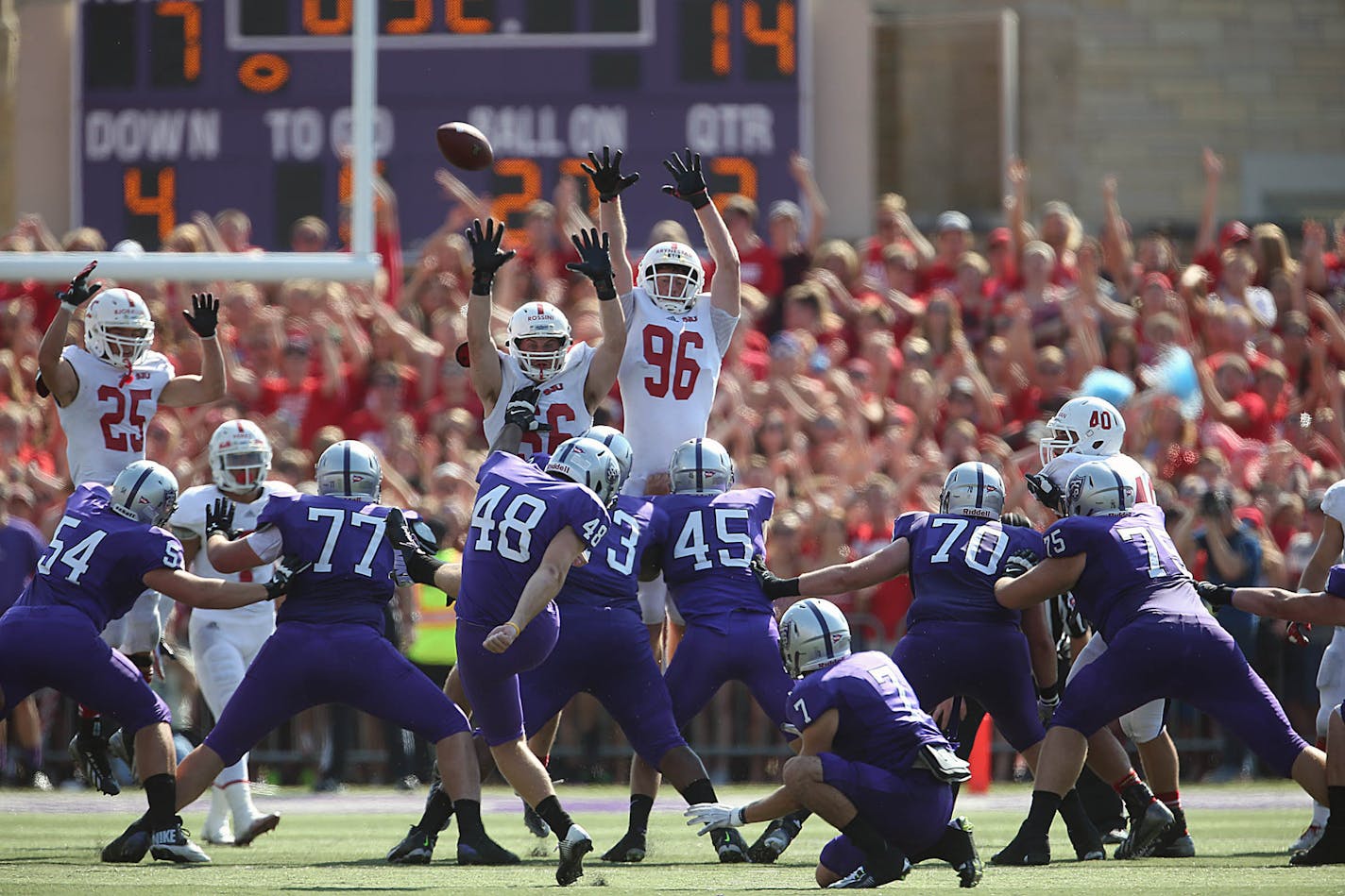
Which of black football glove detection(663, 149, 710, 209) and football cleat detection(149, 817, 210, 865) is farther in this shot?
black football glove detection(663, 149, 710, 209)

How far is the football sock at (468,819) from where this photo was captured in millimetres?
8891

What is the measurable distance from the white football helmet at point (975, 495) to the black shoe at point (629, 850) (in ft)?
6.35

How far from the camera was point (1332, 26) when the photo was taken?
22391mm

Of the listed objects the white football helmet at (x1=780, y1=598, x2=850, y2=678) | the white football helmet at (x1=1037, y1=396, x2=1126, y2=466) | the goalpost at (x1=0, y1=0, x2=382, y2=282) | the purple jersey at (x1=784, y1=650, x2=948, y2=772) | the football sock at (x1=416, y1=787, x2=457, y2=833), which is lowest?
the football sock at (x1=416, y1=787, x2=457, y2=833)

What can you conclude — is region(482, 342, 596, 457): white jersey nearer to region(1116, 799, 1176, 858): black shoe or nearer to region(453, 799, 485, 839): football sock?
region(453, 799, 485, 839): football sock

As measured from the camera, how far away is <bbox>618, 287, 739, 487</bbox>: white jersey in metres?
10.2

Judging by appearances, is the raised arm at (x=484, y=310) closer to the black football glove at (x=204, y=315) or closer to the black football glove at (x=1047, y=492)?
the black football glove at (x=204, y=315)

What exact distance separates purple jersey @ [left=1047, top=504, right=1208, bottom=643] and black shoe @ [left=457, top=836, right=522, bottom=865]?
264 cm

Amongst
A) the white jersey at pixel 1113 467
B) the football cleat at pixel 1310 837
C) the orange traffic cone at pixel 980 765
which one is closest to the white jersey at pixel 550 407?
the white jersey at pixel 1113 467

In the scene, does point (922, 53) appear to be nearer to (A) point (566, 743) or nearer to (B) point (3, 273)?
(A) point (566, 743)

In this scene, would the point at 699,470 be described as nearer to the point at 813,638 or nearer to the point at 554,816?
the point at 813,638

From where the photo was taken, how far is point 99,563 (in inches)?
357

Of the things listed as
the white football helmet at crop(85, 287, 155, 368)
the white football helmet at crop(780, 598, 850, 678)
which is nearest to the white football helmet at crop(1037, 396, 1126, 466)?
the white football helmet at crop(780, 598, 850, 678)

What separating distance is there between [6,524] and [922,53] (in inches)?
469
